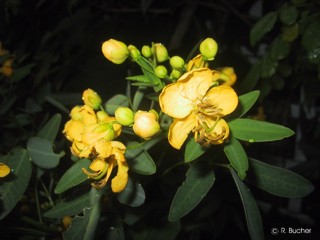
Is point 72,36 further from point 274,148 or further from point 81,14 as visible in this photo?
point 274,148

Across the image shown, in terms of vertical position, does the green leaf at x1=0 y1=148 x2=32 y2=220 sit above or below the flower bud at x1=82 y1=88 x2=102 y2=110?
below

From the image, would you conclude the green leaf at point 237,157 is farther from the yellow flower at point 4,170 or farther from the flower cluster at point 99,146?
the yellow flower at point 4,170

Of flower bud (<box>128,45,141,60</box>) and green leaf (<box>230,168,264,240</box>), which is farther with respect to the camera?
flower bud (<box>128,45,141,60</box>)

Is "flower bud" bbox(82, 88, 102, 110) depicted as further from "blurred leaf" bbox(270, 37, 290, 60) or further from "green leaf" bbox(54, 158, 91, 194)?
"blurred leaf" bbox(270, 37, 290, 60)

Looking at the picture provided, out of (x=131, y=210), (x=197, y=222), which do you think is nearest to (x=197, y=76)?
(x=131, y=210)

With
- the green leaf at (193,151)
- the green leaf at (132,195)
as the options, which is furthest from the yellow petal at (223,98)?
the green leaf at (132,195)

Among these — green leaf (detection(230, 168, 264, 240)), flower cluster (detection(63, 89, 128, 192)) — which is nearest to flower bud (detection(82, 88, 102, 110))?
flower cluster (detection(63, 89, 128, 192))

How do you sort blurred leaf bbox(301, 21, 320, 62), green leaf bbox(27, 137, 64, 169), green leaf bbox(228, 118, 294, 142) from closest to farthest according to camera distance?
green leaf bbox(228, 118, 294, 142) → green leaf bbox(27, 137, 64, 169) → blurred leaf bbox(301, 21, 320, 62)
